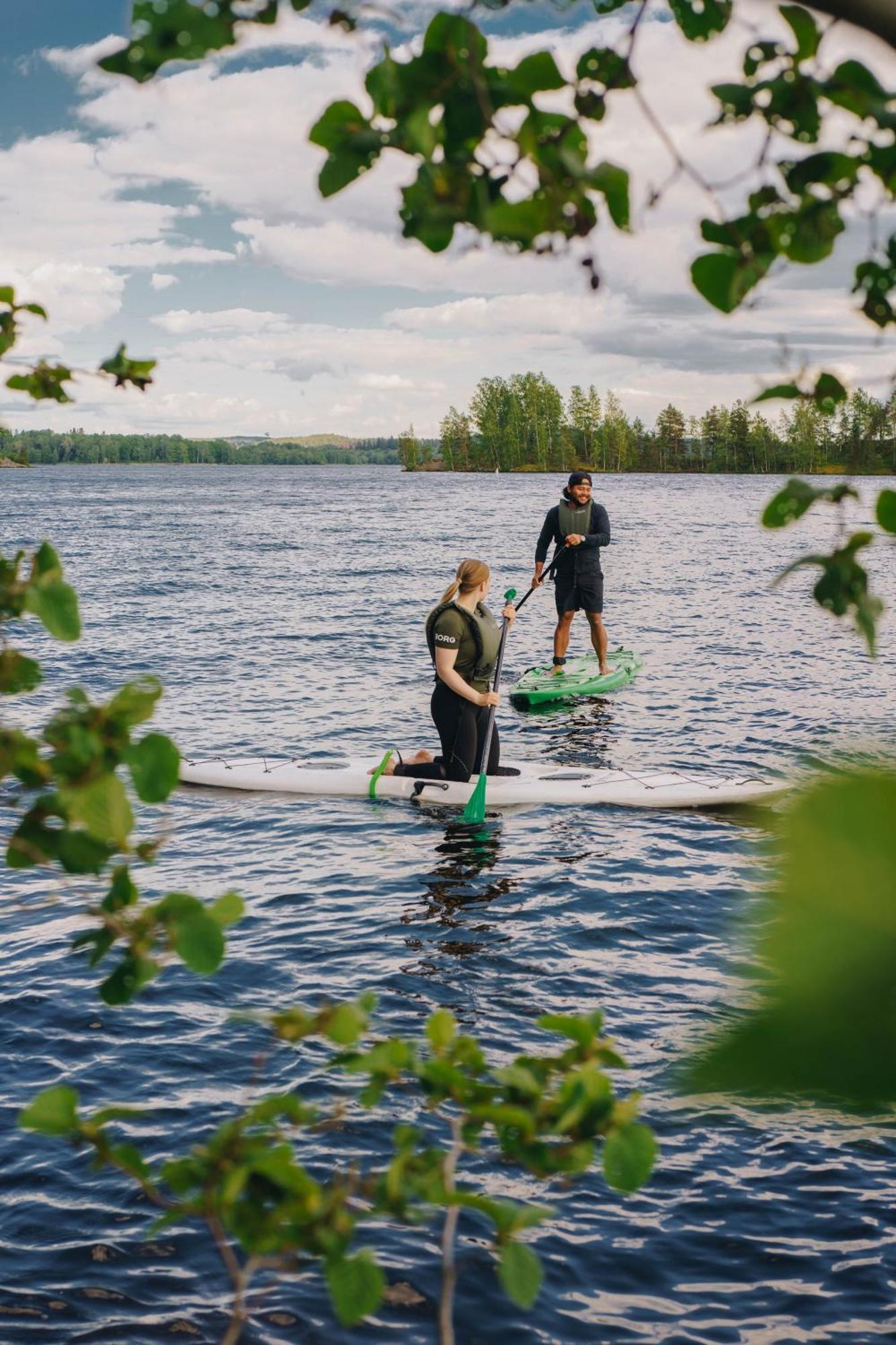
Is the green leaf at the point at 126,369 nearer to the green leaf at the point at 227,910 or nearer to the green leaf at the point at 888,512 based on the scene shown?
the green leaf at the point at 227,910

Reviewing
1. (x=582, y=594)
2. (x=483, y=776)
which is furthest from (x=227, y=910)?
(x=582, y=594)

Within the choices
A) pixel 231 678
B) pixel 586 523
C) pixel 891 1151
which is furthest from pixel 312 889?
pixel 231 678

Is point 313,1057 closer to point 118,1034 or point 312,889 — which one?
point 118,1034

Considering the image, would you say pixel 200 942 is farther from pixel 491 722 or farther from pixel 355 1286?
pixel 491 722

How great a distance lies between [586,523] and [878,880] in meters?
16.9

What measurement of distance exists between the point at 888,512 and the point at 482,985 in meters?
7.61

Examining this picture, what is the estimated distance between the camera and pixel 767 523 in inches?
49.9

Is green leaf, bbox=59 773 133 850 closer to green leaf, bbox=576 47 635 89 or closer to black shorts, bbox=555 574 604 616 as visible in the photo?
green leaf, bbox=576 47 635 89

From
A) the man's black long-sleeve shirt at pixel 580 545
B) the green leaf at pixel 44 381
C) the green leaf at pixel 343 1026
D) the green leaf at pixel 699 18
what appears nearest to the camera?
the green leaf at pixel 343 1026

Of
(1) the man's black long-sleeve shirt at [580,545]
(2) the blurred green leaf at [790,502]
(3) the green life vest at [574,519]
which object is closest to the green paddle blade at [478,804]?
(1) the man's black long-sleeve shirt at [580,545]

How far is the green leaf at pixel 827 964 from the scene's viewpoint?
485 mm

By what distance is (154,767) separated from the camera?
1.55m

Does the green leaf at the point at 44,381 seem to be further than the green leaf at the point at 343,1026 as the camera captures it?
Yes

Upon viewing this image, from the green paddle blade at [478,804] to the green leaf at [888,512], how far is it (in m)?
10.9
